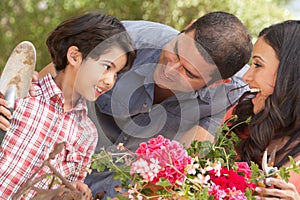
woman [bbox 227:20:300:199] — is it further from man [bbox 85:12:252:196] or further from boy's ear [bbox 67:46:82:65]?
boy's ear [bbox 67:46:82:65]

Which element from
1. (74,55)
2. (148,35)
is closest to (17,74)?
(74,55)

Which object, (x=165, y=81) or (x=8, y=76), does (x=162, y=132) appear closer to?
(x=165, y=81)

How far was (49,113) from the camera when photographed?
5.95 feet

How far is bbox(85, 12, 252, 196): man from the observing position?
2137 millimetres

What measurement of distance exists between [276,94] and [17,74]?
0.79 m

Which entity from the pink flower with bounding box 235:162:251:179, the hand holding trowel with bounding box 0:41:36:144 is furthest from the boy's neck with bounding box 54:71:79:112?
the pink flower with bounding box 235:162:251:179

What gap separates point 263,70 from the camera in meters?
1.83

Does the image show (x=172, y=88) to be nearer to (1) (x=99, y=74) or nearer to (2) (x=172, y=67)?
(2) (x=172, y=67)

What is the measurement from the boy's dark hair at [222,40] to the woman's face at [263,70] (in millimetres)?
265

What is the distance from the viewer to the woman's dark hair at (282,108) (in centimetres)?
181

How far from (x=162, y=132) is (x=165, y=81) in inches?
11.6

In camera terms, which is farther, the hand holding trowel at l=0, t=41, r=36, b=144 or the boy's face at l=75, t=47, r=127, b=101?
the boy's face at l=75, t=47, r=127, b=101

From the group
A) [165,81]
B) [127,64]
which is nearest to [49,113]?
[127,64]

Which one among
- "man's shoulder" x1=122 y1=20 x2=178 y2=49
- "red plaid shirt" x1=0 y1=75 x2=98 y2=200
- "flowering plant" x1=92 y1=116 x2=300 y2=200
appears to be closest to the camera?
"flowering plant" x1=92 y1=116 x2=300 y2=200
